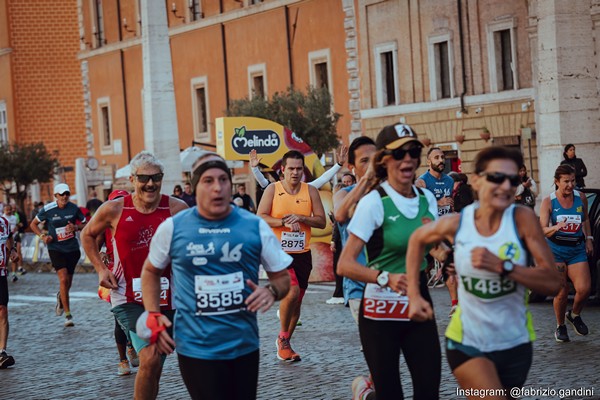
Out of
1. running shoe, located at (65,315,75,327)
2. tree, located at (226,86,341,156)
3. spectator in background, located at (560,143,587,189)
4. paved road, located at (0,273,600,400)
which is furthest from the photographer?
tree, located at (226,86,341,156)

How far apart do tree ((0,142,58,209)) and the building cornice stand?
19.2 meters

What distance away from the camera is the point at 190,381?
22.6 feet

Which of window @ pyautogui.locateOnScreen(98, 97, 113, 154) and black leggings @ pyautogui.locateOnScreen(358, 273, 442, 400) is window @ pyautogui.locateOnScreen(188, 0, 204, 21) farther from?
black leggings @ pyautogui.locateOnScreen(358, 273, 442, 400)

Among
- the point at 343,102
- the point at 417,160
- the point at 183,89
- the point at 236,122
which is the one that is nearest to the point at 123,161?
the point at 183,89

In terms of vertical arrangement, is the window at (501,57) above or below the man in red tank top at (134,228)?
above

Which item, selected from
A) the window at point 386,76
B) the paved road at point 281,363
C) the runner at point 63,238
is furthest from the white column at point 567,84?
the window at point 386,76

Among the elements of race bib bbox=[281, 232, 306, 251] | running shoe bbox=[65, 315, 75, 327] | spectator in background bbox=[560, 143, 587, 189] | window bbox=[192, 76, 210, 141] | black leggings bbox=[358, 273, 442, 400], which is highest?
window bbox=[192, 76, 210, 141]

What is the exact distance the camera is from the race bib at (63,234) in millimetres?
18750

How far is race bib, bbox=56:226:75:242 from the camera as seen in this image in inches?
738

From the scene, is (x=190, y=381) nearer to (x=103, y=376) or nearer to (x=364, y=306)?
(x=364, y=306)

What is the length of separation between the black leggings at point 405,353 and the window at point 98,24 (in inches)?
1997

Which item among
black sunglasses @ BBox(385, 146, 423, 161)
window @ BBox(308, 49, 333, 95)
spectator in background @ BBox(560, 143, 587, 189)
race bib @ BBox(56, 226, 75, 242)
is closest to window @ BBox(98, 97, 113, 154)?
window @ BBox(308, 49, 333, 95)

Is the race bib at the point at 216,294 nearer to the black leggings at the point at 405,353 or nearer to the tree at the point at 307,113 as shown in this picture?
the black leggings at the point at 405,353

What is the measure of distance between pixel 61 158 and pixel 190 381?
57495mm
